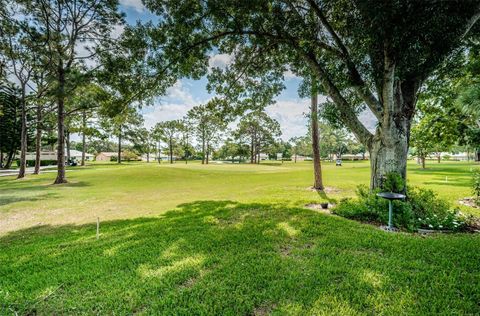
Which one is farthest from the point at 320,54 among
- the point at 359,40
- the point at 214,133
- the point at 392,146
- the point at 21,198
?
the point at 214,133

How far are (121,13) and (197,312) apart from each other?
1727 centimetres

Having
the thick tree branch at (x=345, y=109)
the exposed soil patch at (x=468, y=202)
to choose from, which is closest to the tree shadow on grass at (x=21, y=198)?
the thick tree branch at (x=345, y=109)

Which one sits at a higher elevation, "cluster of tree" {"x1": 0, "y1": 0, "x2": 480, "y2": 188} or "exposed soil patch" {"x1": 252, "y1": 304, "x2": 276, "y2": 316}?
"cluster of tree" {"x1": 0, "y1": 0, "x2": 480, "y2": 188}

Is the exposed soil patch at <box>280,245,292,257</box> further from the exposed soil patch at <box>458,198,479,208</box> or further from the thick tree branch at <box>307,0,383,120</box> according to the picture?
the exposed soil patch at <box>458,198,479,208</box>

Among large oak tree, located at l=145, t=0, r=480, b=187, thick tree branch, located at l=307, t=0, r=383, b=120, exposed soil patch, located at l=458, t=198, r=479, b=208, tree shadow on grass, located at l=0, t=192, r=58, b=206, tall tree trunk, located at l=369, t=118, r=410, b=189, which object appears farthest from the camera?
tree shadow on grass, located at l=0, t=192, r=58, b=206

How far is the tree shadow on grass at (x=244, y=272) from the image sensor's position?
99.9 inches

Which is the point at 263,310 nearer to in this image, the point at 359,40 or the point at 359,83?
the point at 359,83

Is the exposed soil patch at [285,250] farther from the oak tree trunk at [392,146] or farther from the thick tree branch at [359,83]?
the thick tree branch at [359,83]

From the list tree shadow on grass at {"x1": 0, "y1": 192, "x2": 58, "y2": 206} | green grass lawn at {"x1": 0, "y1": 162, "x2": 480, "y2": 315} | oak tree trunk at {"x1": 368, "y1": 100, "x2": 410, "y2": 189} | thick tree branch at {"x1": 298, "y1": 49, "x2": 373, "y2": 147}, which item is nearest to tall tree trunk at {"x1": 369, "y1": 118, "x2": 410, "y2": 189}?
oak tree trunk at {"x1": 368, "y1": 100, "x2": 410, "y2": 189}

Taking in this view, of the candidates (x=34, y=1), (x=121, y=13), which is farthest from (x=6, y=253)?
(x=34, y=1)

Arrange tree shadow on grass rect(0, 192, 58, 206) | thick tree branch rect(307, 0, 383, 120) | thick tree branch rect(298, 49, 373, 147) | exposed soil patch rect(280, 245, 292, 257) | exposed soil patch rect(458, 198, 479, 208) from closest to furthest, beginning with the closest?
exposed soil patch rect(280, 245, 292, 257)
thick tree branch rect(307, 0, 383, 120)
thick tree branch rect(298, 49, 373, 147)
exposed soil patch rect(458, 198, 479, 208)
tree shadow on grass rect(0, 192, 58, 206)

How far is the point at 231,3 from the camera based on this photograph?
7.04m

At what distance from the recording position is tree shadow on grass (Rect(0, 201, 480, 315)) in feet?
8.32

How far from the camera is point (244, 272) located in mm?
3209
